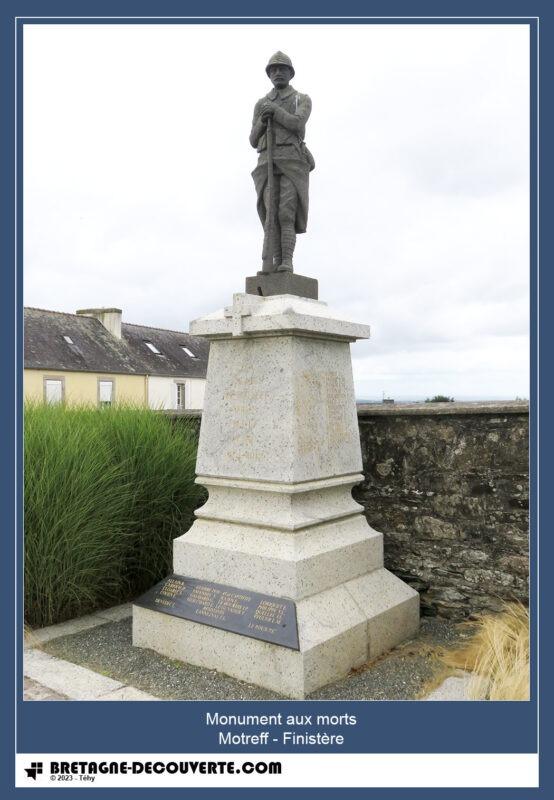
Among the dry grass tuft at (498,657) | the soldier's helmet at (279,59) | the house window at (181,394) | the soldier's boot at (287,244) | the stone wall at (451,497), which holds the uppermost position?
the soldier's helmet at (279,59)

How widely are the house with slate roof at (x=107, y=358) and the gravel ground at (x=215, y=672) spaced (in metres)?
16.2

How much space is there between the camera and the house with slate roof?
2108 centimetres

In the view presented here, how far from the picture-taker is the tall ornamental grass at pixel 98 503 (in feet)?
15.1

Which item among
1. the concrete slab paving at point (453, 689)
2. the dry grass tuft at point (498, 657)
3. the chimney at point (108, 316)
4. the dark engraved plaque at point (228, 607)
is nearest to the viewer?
A: the dry grass tuft at point (498, 657)

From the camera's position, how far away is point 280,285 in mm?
4395

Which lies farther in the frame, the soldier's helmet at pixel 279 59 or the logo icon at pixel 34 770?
the soldier's helmet at pixel 279 59

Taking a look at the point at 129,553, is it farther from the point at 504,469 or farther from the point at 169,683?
the point at 504,469

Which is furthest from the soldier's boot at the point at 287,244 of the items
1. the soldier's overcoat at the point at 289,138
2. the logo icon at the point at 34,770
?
the logo icon at the point at 34,770

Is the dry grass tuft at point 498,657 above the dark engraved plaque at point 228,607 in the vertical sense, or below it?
below

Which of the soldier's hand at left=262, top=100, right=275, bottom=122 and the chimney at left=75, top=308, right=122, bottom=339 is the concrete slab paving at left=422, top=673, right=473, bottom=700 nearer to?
the soldier's hand at left=262, top=100, right=275, bottom=122

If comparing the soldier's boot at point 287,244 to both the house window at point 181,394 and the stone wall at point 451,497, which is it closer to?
the stone wall at point 451,497

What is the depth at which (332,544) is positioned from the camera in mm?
4145

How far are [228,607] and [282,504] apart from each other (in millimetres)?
697
